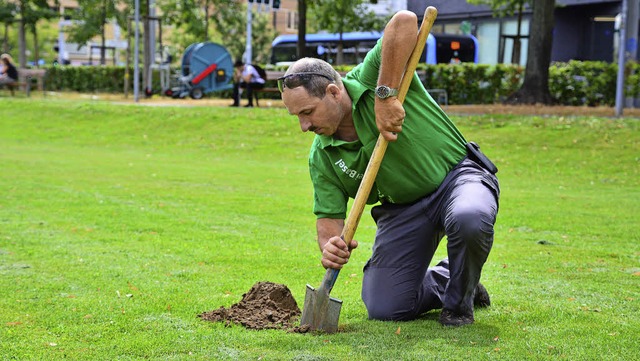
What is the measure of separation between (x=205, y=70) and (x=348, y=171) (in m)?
27.9

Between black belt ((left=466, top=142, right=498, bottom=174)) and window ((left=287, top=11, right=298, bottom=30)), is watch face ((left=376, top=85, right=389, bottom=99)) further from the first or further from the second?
window ((left=287, top=11, right=298, bottom=30))

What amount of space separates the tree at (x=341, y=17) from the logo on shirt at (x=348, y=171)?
23.4m

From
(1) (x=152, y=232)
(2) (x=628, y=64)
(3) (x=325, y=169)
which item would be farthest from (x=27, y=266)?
(2) (x=628, y=64)

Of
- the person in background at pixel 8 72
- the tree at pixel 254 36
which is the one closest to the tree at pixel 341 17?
the person in background at pixel 8 72

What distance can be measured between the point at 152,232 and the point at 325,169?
4001mm

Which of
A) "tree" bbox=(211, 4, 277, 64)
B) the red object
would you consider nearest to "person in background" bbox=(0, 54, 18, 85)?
the red object

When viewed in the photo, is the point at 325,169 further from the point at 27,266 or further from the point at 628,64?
the point at 628,64

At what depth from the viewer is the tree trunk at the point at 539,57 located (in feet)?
75.4

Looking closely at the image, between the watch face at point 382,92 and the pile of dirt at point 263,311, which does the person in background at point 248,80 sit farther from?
the watch face at point 382,92

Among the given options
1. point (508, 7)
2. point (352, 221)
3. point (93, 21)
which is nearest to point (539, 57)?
point (508, 7)

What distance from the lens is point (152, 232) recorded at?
905cm

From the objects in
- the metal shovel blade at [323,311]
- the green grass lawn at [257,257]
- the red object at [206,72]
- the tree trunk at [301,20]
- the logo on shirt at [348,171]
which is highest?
the tree trunk at [301,20]

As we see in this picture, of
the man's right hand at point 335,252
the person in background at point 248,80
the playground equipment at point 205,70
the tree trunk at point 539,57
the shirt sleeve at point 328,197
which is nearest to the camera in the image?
the man's right hand at point 335,252

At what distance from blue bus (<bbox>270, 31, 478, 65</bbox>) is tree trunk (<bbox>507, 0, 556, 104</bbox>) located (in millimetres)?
15242
